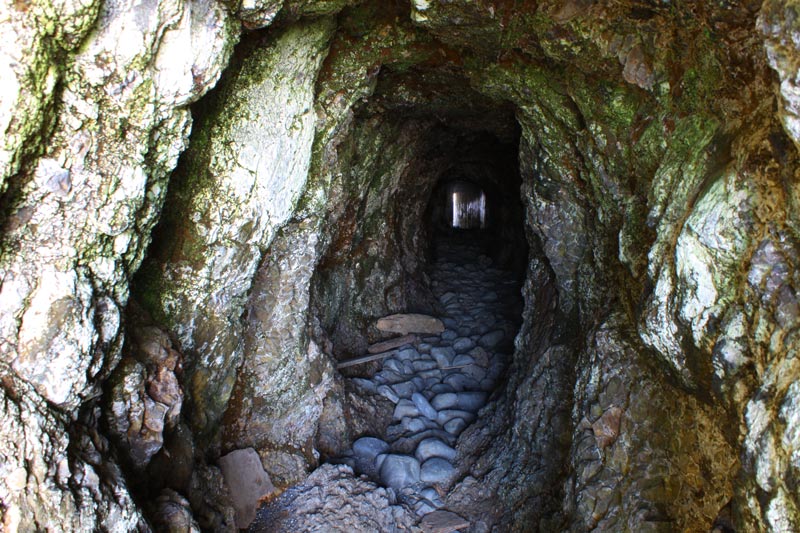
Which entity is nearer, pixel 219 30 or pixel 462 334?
pixel 219 30

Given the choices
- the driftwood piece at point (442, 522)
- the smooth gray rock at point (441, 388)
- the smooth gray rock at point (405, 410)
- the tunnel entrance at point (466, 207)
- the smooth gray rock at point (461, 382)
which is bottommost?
the driftwood piece at point (442, 522)

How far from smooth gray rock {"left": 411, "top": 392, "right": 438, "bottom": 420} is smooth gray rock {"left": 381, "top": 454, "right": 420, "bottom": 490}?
3.21ft

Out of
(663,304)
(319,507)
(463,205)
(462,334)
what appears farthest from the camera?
(463,205)

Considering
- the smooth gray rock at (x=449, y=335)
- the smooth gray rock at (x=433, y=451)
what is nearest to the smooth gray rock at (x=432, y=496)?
the smooth gray rock at (x=433, y=451)

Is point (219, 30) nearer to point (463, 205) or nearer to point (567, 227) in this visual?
point (567, 227)

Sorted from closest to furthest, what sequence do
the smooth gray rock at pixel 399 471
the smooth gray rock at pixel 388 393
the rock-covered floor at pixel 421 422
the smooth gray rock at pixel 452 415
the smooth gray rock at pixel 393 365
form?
the rock-covered floor at pixel 421 422 → the smooth gray rock at pixel 399 471 → the smooth gray rock at pixel 452 415 → the smooth gray rock at pixel 388 393 → the smooth gray rock at pixel 393 365

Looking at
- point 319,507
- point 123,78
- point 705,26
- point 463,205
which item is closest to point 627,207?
point 705,26

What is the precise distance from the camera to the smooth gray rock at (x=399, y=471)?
203 inches

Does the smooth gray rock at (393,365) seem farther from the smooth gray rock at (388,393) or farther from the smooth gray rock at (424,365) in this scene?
the smooth gray rock at (388,393)

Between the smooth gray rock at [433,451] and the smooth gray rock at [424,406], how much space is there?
2.20ft

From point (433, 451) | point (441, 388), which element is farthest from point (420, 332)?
point (433, 451)

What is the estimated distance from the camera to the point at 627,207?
3.49 meters

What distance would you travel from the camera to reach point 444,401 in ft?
21.5

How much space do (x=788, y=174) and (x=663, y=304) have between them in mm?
875
